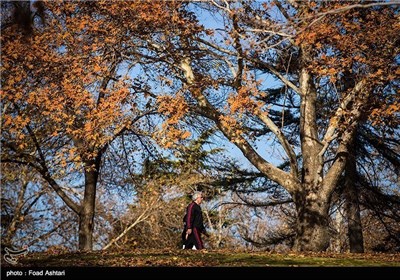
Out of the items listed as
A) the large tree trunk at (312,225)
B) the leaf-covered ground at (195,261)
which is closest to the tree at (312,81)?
the large tree trunk at (312,225)

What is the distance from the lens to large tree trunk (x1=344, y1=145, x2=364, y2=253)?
59.5ft

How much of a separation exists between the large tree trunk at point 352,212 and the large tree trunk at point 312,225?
3759mm

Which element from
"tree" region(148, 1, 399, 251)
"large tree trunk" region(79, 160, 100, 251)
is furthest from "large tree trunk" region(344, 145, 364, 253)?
"large tree trunk" region(79, 160, 100, 251)

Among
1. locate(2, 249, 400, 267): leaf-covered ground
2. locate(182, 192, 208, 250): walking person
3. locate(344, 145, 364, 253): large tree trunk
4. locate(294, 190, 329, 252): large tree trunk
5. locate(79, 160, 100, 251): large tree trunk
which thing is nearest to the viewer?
locate(2, 249, 400, 267): leaf-covered ground

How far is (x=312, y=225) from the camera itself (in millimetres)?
14719

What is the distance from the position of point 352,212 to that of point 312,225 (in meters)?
4.32

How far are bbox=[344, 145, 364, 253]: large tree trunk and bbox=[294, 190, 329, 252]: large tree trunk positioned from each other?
12.3 ft

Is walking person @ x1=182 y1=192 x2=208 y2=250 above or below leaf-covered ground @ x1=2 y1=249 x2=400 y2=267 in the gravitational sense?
above

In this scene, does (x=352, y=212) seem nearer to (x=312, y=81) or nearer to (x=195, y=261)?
(x=312, y=81)

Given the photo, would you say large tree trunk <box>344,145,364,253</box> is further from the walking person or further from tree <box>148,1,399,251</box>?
the walking person

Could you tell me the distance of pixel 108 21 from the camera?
52.1 feet

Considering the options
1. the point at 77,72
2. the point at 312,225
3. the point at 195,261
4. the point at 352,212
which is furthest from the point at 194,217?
the point at 352,212

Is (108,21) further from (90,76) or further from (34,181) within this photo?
(34,181)
